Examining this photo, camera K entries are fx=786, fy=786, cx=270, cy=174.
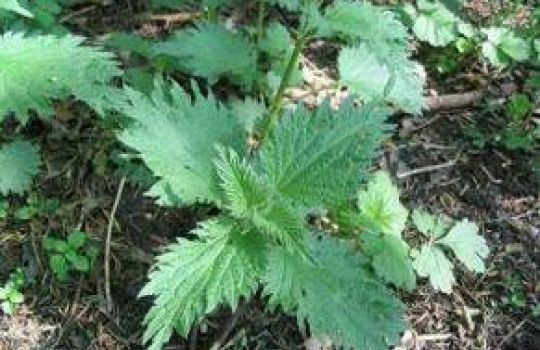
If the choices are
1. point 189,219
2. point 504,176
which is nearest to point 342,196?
point 189,219

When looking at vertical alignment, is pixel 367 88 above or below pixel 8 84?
Result: below

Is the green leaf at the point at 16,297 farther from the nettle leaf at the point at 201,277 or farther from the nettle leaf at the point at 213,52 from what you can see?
the nettle leaf at the point at 213,52

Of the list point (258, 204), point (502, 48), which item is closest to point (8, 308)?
point (258, 204)

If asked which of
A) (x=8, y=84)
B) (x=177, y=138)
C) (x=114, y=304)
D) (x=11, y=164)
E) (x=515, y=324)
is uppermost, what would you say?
(x=8, y=84)

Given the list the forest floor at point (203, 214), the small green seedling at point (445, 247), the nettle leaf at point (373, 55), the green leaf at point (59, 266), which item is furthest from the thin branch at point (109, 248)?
the small green seedling at point (445, 247)

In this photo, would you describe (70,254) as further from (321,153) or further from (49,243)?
(321,153)

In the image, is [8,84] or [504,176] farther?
[504,176]

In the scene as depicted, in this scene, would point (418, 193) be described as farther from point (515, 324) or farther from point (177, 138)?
point (177, 138)
